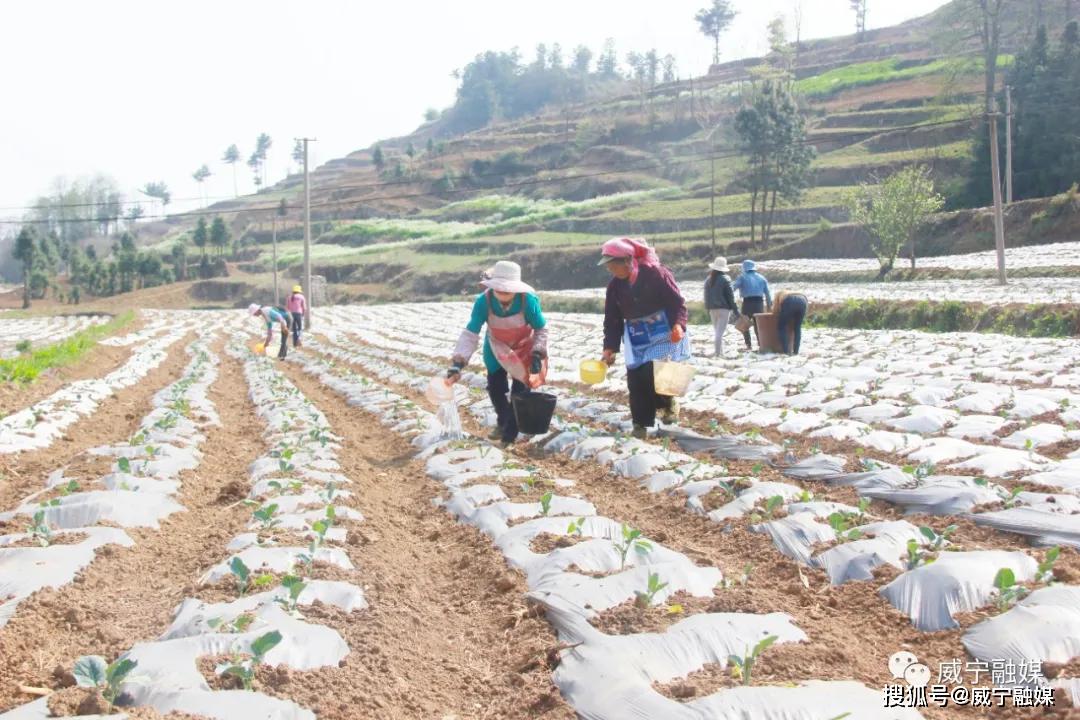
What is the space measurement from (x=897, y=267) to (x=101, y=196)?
117m

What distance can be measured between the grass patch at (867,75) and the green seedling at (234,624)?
7614 cm

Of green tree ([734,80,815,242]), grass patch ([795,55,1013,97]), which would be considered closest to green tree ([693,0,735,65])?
grass patch ([795,55,1013,97])

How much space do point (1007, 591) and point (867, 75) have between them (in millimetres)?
90352

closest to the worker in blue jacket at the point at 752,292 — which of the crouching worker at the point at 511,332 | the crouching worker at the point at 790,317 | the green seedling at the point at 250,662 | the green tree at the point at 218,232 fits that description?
the crouching worker at the point at 790,317

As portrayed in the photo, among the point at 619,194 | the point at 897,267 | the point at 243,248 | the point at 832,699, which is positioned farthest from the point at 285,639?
the point at 243,248

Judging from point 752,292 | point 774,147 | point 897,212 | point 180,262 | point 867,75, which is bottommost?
point 752,292

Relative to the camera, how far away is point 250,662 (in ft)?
10.4

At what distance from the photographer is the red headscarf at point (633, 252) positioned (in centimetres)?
722

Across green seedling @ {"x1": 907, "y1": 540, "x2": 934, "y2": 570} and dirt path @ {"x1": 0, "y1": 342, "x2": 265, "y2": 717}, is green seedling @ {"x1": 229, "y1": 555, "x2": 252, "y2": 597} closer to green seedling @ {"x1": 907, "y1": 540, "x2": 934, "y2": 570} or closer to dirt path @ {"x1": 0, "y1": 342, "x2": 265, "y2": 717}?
dirt path @ {"x1": 0, "y1": 342, "x2": 265, "y2": 717}

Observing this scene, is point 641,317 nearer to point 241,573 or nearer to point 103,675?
point 241,573

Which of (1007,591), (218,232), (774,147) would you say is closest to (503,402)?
(1007,591)

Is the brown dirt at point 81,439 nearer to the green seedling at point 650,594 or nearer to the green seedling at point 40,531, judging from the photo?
the green seedling at point 40,531

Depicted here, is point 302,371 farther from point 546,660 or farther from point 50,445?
point 546,660

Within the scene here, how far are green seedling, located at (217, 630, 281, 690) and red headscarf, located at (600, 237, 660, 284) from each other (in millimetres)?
4545
